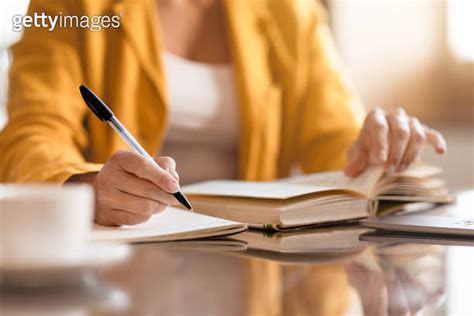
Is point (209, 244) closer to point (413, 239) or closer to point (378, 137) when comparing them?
point (413, 239)

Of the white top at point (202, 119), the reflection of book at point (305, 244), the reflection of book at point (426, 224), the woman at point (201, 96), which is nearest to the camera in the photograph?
the reflection of book at point (305, 244)

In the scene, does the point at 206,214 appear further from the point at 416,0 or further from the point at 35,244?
the point at 416,0

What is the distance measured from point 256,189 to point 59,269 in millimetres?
531

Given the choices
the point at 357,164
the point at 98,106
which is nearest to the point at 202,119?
the point at 357,164

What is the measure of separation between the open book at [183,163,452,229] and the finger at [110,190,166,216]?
135 millimetres

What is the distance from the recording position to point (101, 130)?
4.40 feet

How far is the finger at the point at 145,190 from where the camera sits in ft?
2.60

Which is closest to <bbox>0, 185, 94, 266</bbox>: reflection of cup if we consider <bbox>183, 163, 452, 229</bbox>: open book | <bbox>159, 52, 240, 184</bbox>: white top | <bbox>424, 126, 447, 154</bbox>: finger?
<bbox>183, 163, 452, 229</bbox>: open book

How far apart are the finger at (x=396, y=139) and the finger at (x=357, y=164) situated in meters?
0.03

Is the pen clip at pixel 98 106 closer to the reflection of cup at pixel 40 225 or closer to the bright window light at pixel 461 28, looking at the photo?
the reflection of cup at pixel 40 225

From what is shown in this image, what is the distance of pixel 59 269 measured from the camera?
1.53ft

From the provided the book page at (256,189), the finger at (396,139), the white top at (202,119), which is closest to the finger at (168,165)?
the book page at (256,189)

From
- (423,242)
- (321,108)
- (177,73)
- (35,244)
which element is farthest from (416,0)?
(35,244)

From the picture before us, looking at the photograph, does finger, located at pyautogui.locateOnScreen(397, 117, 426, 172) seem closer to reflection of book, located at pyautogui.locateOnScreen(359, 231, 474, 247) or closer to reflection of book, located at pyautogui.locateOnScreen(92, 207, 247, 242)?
reflection of book, located at pyautogui.locateOnScreen(359, 231, 474, 247)
